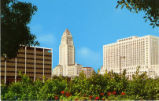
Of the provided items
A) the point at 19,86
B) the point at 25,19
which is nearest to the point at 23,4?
the point at 25,19

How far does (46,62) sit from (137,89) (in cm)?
17397

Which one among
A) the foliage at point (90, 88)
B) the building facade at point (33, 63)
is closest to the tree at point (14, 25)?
the foliage at point (90, 88)

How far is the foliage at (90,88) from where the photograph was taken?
38.6 ft

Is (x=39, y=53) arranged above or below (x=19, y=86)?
above

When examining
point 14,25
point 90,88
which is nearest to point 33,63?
point 14,25

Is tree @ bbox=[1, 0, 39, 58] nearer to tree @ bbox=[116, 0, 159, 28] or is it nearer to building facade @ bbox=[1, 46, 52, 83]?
tree @ bbox=[116, 0, 159, 28]

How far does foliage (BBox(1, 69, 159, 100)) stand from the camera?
11.8 meters

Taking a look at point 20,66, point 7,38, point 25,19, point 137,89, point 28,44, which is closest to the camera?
point 137,89

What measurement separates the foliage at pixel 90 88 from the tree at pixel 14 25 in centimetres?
350

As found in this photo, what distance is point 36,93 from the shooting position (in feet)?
38.7

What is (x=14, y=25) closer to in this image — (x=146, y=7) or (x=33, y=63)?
(x=146, y=7)

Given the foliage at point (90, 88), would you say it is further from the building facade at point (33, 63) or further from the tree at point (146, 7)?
the building facade at point (33, 63)

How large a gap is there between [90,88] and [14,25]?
21.7 ft

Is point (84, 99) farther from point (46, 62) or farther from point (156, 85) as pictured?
point (46, 62)
